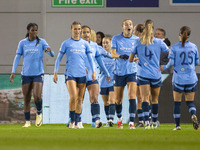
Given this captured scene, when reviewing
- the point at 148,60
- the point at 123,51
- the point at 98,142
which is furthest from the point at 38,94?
the point at 98,142

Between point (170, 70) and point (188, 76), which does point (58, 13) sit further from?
point (188, 76)

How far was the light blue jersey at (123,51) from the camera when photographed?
36.3ft

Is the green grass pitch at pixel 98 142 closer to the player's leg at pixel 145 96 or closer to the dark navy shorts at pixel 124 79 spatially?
the player's leg at pixel 145 96

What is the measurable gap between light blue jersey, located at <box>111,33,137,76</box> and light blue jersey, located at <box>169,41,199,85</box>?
0.93 metres

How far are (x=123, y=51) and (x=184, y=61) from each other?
126 cm

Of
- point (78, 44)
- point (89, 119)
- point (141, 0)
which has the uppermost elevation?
point (141, 0)

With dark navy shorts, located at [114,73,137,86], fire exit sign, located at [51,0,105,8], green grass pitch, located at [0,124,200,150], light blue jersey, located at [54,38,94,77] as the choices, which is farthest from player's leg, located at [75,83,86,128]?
fire exit sign, located at [51,0,105,8]

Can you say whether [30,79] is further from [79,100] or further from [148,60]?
[148,60]

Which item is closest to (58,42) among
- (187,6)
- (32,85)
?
(187,6)

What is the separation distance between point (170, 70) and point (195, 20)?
3.18m

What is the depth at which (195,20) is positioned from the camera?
17891 mm

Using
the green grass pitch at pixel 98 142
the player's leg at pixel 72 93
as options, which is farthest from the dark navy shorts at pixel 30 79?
the green grass pitch at pixel 98 142

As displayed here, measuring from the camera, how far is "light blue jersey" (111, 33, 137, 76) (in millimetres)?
11055

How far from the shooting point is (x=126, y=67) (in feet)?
36.2
